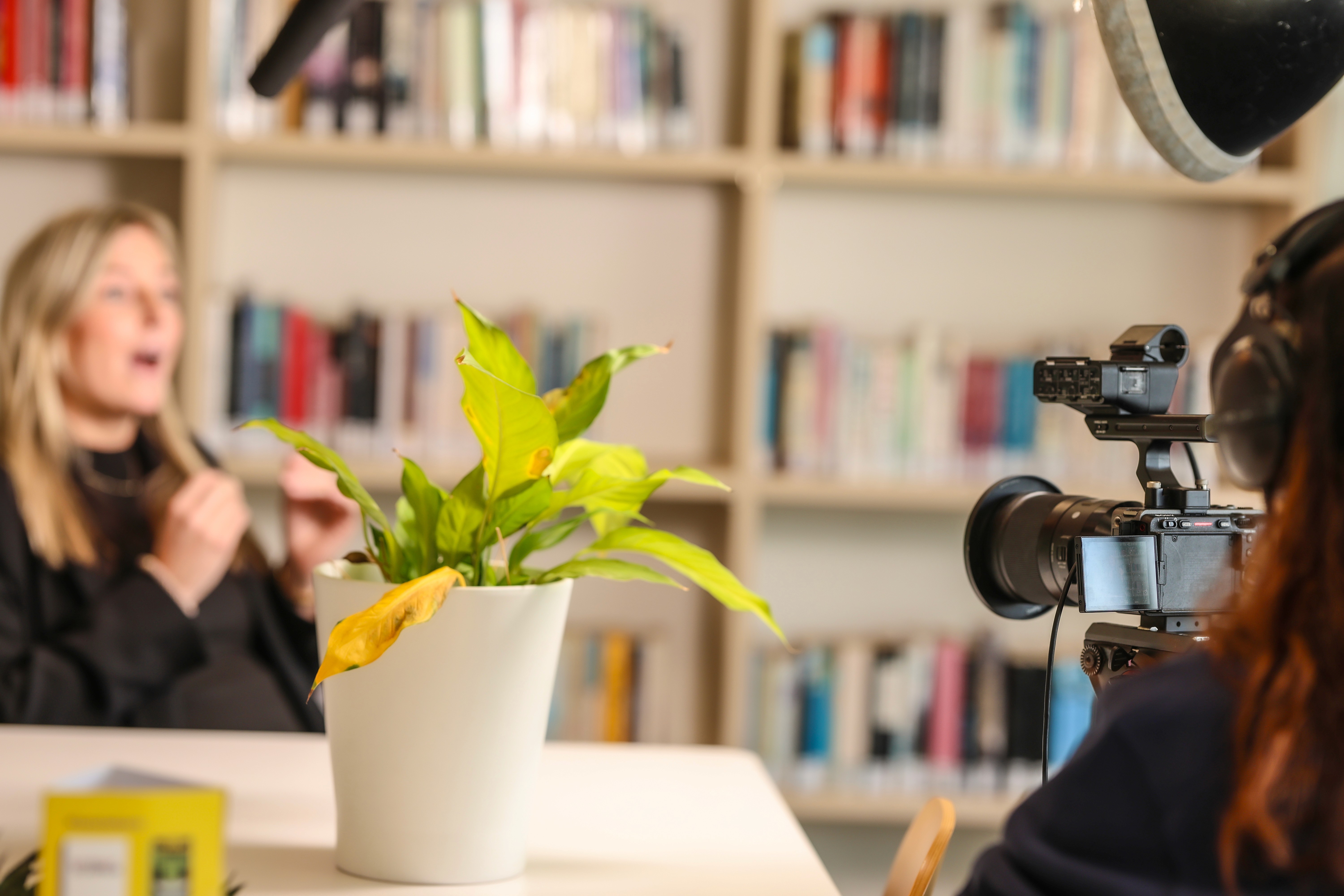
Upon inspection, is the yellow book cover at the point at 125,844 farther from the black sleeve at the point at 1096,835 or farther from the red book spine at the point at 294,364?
the red book spine at the point at 294,364

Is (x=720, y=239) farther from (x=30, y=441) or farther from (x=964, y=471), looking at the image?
(x=30, y=441)

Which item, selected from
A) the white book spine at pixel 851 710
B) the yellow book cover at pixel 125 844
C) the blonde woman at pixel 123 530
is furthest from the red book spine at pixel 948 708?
the yellow book cover at pixel 125 844

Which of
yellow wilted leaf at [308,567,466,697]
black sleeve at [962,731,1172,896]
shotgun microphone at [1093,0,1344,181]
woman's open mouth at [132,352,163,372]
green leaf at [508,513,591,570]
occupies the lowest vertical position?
black sleeve at [962,731,1172,896]

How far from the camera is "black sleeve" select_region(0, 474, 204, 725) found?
62.0 inches

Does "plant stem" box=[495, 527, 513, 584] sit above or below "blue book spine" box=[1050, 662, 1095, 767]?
above

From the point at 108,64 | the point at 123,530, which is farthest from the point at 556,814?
the point at 108,64

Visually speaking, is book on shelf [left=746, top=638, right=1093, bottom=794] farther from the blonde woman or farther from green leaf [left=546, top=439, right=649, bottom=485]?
green leaf [left=546, top=439, right=649, bottom=485]

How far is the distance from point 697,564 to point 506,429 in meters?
0.16

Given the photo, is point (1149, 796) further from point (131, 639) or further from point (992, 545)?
point (131, 639)

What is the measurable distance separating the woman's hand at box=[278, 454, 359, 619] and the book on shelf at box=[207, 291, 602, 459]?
0.32 metres

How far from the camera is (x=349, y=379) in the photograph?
7.27ft

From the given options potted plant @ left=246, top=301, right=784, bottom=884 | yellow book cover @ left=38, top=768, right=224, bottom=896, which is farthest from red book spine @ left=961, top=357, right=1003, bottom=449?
yellow book cover @ left=38, top=768, right=224, bottom=896

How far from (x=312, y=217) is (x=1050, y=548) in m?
1.80

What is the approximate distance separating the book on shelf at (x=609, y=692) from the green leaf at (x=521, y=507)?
142 centimetres
